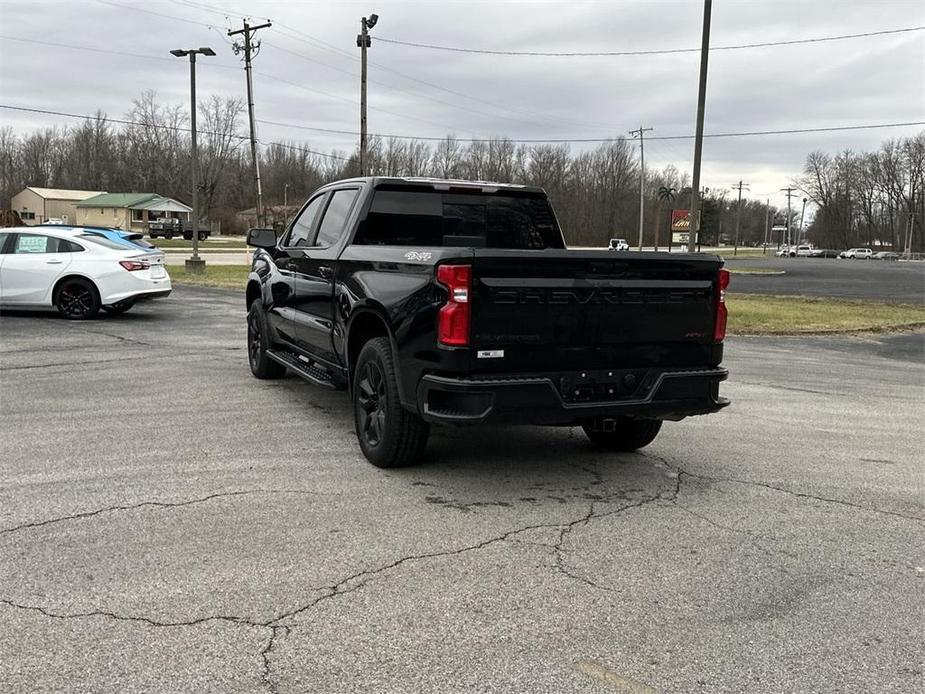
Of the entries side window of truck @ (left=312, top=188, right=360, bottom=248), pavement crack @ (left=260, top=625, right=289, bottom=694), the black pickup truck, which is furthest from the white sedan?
pavement crack @ (left=260, top=625, right=289, bottom=694)

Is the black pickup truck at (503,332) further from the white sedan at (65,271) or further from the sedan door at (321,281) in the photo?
the white sedan at (65,271)

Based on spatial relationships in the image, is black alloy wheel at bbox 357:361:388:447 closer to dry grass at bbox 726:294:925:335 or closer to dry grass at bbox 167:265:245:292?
dry grass at bbox 726:294:925:335

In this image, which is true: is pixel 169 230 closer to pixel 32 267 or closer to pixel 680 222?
pixel 680 222

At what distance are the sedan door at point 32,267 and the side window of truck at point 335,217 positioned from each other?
8481 mm

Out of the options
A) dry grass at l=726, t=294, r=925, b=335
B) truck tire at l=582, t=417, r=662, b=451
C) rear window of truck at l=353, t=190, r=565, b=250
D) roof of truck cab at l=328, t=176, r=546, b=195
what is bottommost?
truck tire at l=582, t=417, r=662, b=451

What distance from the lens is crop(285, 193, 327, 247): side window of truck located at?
7.31 m

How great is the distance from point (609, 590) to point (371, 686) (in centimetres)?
132

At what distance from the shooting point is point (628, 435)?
20.0 ft

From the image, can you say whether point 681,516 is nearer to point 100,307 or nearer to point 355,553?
point 355,553

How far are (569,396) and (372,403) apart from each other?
1509 millimetres

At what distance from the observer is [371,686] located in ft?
9.18

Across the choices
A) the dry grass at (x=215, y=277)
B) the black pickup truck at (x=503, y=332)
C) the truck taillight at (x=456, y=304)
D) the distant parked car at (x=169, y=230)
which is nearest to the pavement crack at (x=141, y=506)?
the black pickup truck at (x=503, y=332)

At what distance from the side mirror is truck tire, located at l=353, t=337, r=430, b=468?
271 centimetres

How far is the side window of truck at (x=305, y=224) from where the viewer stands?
731cm
